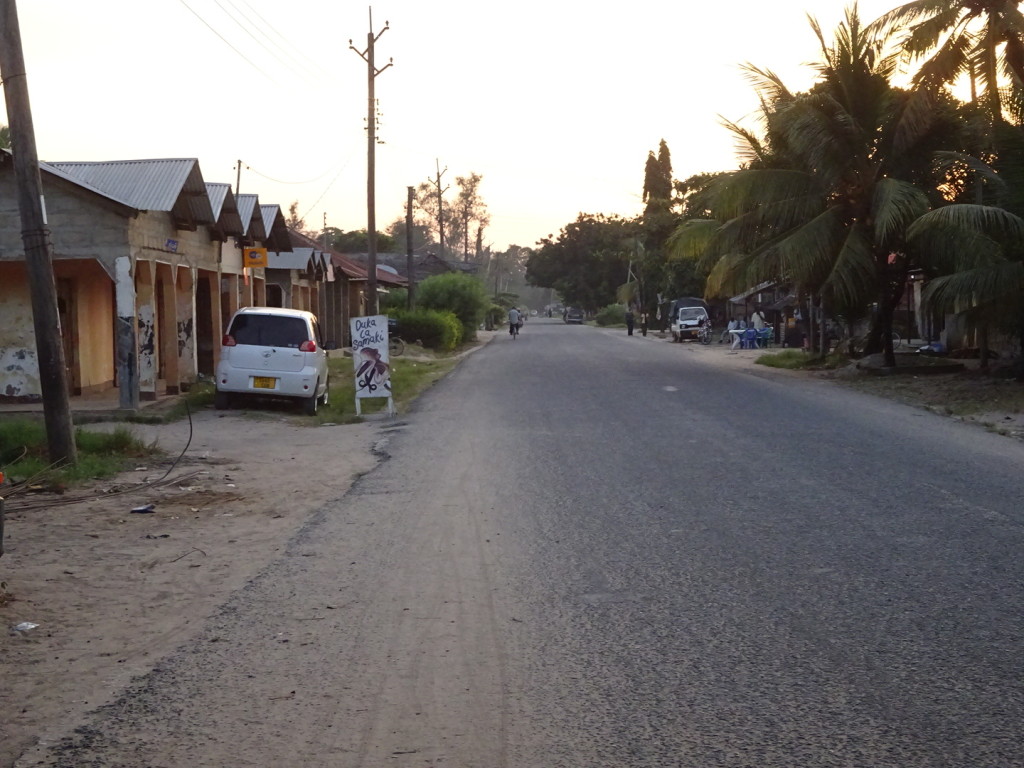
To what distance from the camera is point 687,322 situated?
167ft

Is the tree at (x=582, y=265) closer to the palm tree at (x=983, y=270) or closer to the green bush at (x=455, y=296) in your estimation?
the green bush at (x=455, y=296)

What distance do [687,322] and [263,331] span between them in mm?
35355

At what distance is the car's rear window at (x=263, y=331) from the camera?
→ 693 inches

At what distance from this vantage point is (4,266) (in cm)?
1866

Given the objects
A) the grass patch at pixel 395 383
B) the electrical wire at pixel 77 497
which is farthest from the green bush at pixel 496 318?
the electrical wire at pixel 77 497

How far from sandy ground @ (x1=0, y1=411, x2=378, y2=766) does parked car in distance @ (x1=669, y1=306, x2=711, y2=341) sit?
3801 centimetres

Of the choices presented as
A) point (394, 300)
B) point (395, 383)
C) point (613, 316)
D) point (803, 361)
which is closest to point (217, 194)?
point (395, 383)

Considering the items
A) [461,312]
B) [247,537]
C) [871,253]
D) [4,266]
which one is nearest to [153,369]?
[4,266]

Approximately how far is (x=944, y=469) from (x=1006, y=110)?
11902 millimetres

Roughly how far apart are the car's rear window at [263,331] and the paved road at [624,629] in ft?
21.5

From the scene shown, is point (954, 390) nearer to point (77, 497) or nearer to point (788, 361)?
point (788, 361)

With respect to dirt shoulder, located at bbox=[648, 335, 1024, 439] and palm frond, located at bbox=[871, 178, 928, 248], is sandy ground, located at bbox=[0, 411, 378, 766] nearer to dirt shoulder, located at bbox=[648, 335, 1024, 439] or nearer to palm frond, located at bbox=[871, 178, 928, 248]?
dirt shoulder, located at bbox=[648, 335, 1024, 439]

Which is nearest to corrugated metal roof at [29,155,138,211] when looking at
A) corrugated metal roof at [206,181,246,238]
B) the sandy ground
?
corrugated metal roof at [206,181,246,238]

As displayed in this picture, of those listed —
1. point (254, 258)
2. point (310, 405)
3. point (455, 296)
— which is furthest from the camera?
point (455, 296)
